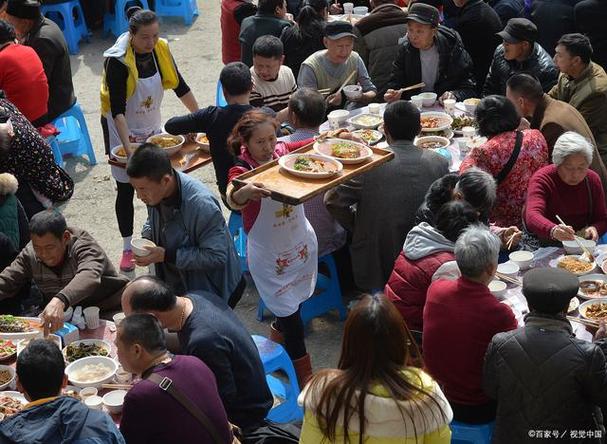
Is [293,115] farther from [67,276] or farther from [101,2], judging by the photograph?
[101,2]

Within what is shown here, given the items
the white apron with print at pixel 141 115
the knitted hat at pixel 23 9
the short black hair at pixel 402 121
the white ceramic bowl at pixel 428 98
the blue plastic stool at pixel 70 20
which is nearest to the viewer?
the short black hair at pixel 402 121

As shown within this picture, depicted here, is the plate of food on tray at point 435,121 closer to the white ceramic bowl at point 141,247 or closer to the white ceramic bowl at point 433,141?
the white ceramic bowl at point 433,141

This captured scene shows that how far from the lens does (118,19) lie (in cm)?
1263

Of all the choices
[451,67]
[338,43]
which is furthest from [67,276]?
[451,67]

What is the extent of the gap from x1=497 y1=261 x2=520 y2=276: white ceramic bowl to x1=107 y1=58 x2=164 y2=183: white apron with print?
3.14 metres

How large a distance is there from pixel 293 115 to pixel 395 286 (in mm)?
1768

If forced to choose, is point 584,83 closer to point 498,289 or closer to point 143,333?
point 498,289

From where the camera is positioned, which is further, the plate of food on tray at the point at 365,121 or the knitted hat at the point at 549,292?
the plate of food on tray at the point at 365,121

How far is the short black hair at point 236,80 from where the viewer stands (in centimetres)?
647

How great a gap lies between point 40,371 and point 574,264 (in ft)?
9.96

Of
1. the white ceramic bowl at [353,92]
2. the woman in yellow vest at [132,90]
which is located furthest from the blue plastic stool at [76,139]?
the white ceramic bowl at [353,92]

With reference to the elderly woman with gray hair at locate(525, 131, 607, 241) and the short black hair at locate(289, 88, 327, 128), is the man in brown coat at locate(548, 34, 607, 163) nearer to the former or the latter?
the elderly woman with gray hair at locate(525, 131, 607, 241)

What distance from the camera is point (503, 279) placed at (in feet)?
17.1

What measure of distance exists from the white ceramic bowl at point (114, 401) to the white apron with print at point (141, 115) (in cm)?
282
